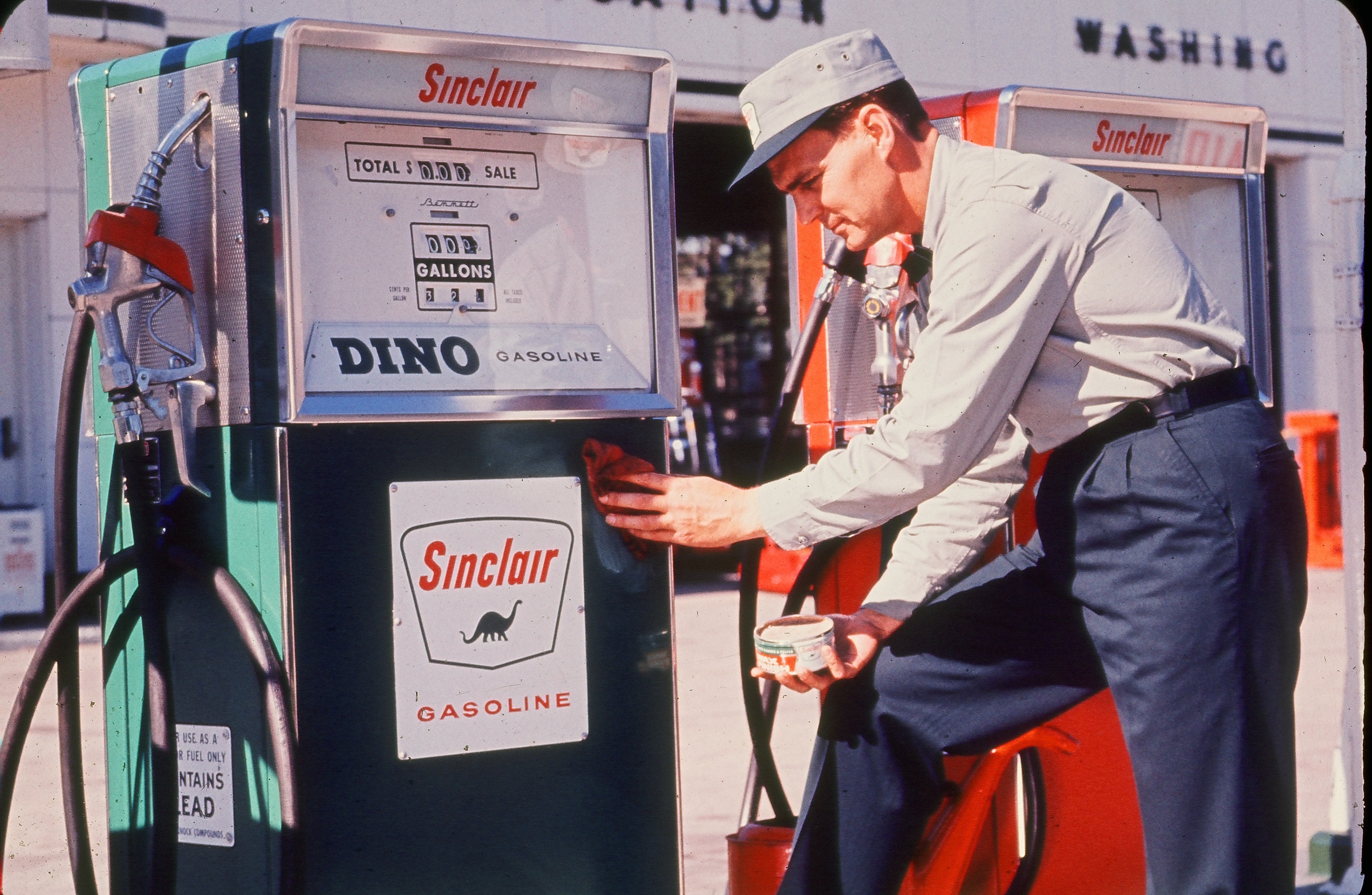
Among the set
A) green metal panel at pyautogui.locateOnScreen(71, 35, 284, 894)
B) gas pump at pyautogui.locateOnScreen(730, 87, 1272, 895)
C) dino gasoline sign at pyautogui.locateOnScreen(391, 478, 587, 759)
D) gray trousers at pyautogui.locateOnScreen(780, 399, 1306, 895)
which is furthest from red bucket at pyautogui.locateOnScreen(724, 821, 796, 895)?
green metal panel at pyautogui.locateOnScreen(71, 35, 284, 894)

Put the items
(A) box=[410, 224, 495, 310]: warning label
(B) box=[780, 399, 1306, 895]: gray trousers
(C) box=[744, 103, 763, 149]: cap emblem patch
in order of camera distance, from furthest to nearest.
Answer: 1. (A) box=[410, 224, 495, 310]: warning label
2. (C) box=[744, 103, 763, 149]: cap emblem patch
3. (B) box=[780, 399, 1306, 895]: gray trousers

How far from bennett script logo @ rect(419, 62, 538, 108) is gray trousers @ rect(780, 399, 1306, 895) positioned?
1131 mm

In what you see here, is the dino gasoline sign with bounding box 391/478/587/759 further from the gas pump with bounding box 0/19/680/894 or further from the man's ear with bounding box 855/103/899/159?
the man's ear with bounding box 855/103/899/159

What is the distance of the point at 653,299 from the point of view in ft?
10.0

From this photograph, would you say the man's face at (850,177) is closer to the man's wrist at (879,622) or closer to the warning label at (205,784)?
the man's wrist at (879,622)

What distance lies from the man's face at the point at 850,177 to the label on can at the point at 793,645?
607mm

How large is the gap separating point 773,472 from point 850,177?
1062mm

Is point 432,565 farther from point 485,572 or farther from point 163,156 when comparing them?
point 163,156

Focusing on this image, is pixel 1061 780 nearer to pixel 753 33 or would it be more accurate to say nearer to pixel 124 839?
pixel 124 839

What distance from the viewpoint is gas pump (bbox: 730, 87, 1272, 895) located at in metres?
3.49

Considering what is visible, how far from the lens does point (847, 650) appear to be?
263 centimetres

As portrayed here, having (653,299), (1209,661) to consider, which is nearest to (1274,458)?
(1209,661)

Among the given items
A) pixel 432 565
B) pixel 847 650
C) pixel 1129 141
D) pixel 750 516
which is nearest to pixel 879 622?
pixel 847 650

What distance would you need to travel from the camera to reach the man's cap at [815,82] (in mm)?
2512
